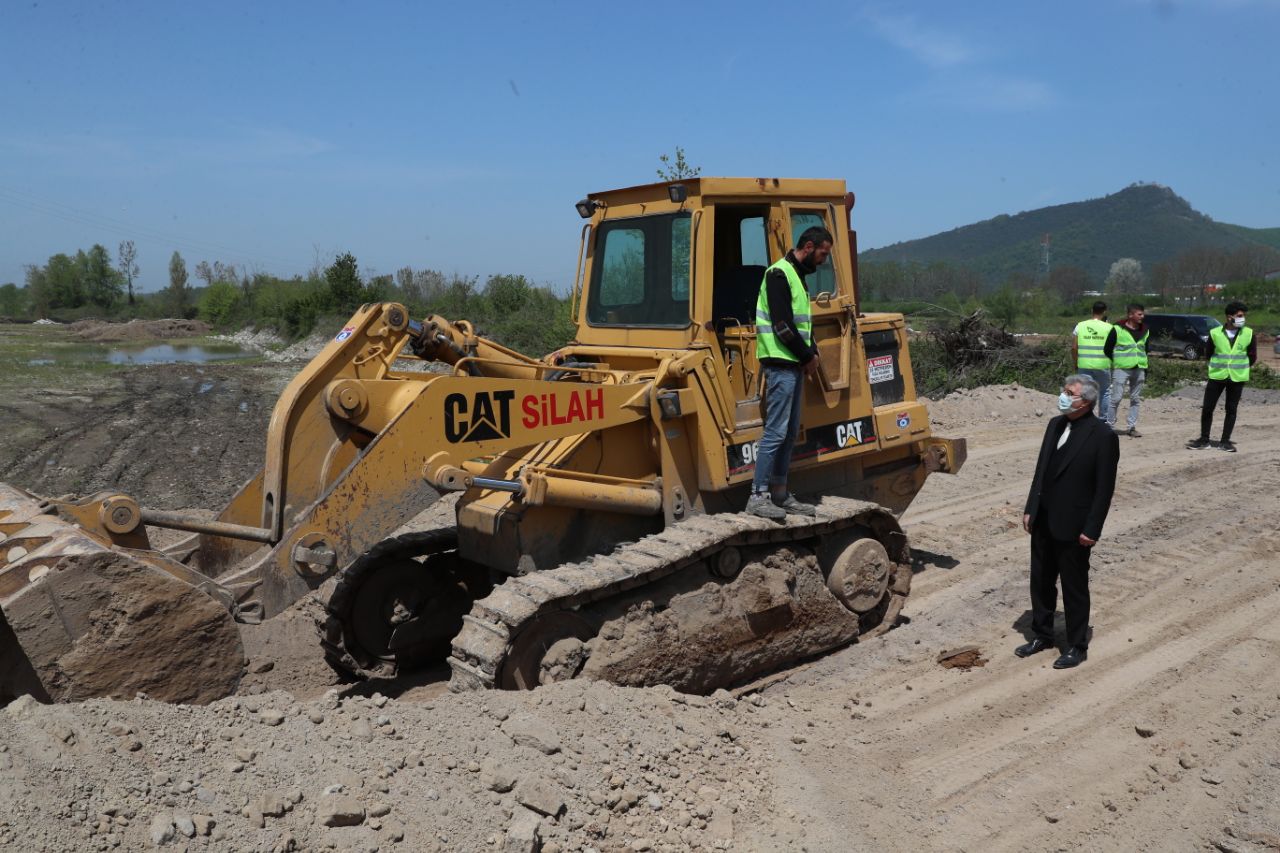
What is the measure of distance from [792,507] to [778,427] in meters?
0.54

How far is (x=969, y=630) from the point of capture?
260 inches

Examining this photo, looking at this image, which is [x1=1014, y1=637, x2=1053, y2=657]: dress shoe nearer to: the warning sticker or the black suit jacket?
the black suit jacket

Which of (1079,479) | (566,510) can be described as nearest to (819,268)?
(1079,479)

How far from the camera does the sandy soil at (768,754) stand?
3.58 m

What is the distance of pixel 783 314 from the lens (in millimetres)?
5652

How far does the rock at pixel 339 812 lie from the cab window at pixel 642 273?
3.35 m

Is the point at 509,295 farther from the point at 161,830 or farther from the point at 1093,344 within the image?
the point at 161,830

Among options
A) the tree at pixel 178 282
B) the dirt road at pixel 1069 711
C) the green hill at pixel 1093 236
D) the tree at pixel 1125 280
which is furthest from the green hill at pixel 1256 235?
the dirt road at pixel 1069 711

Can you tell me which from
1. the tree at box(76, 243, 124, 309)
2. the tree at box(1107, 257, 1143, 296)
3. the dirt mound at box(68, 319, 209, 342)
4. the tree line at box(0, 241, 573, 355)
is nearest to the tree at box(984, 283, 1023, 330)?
the tree line at box(0, 241, 573, 355)

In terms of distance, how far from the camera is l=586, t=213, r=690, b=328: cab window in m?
5.99

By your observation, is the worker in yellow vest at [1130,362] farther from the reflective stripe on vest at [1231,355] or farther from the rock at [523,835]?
the rock at [523,835]

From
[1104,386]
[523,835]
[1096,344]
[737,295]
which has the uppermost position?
[737,295]

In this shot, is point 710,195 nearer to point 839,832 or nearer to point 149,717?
point 839,832

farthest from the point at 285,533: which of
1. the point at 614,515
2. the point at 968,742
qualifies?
the point at 968,742
